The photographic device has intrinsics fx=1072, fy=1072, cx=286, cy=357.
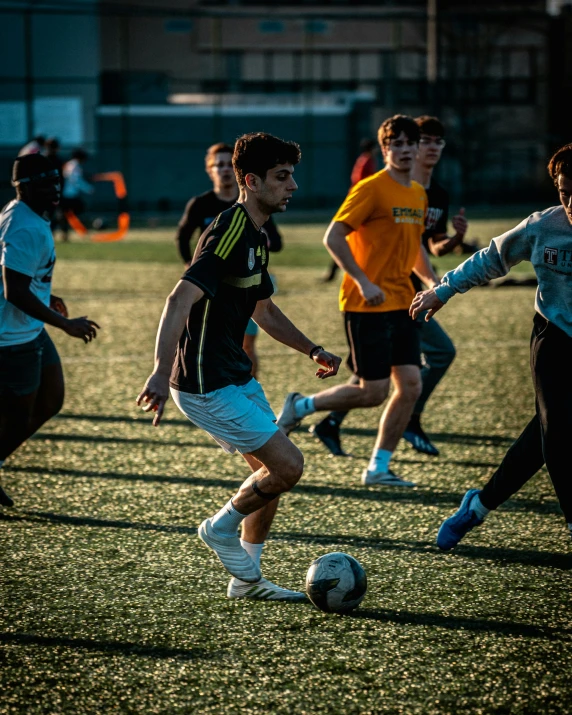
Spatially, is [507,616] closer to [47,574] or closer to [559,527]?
[559,527]

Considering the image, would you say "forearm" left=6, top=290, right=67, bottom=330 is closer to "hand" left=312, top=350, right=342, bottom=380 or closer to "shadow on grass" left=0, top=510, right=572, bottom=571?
"shadow on grass" left=0, top=510, right=572, bottom=571

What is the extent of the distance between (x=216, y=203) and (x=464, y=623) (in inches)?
188

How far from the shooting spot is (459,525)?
17.0 ft

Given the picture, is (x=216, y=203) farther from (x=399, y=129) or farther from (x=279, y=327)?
(x=279, y=327)

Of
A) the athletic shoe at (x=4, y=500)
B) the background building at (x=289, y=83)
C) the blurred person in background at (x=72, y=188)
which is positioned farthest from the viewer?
the background building at (x=289, y=83)

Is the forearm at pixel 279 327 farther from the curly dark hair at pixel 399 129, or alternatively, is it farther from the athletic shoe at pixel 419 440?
the athletic shoe at pixel 419 440

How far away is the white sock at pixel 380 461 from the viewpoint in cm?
664

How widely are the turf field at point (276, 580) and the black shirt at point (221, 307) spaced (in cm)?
102

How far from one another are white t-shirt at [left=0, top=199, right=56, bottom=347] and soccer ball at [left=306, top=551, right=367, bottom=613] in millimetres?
2332

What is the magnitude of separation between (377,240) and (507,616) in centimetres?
281

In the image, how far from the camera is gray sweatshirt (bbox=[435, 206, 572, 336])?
181 inches

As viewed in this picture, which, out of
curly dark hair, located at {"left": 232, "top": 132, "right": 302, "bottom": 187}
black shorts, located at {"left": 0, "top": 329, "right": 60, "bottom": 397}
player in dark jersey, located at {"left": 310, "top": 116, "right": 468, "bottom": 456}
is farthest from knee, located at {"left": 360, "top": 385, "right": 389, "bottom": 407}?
curly dark hair, located at {"left": 232, "top": 132, "right": 302, "bottom": 187}

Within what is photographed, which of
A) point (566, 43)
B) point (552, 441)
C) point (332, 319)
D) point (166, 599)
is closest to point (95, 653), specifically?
point (166, 599)

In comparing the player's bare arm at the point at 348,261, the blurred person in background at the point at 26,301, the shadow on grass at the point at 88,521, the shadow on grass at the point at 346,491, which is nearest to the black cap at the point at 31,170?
the blurred person in background at the point at 26,301
